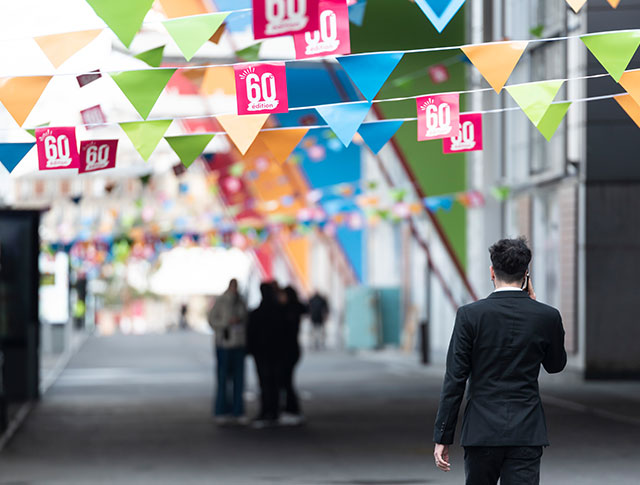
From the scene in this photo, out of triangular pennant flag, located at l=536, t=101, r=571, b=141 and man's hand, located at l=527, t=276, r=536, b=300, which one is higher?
triangular pennant flag, located at l=536, t=101, r=571, b=141

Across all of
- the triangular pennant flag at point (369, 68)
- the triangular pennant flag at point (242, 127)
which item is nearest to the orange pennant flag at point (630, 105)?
the triangular pennant flag at point (369, 68)

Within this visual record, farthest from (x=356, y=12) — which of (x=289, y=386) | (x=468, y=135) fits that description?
(x=289, y=386)

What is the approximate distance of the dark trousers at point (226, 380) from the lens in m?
15.7

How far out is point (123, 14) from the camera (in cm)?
841

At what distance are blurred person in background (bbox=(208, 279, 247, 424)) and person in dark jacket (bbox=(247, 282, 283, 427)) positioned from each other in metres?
0.17

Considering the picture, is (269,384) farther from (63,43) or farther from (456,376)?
(456,376)

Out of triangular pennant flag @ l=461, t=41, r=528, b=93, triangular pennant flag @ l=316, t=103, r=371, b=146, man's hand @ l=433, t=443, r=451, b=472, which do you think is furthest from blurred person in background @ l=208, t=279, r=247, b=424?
man's hand @ l=433, t=443, r=451, b=472

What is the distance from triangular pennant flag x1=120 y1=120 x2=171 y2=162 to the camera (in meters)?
9.23

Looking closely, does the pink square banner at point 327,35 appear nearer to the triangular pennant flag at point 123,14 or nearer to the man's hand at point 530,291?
the triangular pennant flag at point 123,14

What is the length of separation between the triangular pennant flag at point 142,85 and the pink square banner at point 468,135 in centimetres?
216

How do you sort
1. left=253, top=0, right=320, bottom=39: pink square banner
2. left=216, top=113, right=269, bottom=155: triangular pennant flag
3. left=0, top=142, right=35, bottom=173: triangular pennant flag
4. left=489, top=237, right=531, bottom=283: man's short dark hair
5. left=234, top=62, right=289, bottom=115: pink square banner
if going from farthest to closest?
left=0, top=142, right=35, bottom=173: triangular pennant flag, left=216, top=113, right=269, bottom=155: triangular pennant flag, left=234, top=62, right=289, bottom=115: pink square banner, left=253, top=0, right=320, bottom=39: pink square banner, left=489, top=237, right=531, bottom=283: man's short dark hair

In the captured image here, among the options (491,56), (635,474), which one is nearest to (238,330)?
(635,474)

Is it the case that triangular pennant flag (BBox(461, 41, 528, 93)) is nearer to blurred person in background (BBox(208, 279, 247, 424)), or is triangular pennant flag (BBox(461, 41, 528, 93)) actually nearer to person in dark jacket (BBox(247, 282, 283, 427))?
person in dark jacket (BBox(247, 282, 283, 427))

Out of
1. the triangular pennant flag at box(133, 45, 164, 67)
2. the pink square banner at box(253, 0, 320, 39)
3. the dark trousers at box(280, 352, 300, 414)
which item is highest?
the pink square banner at box(253, 0, 320, 39)
